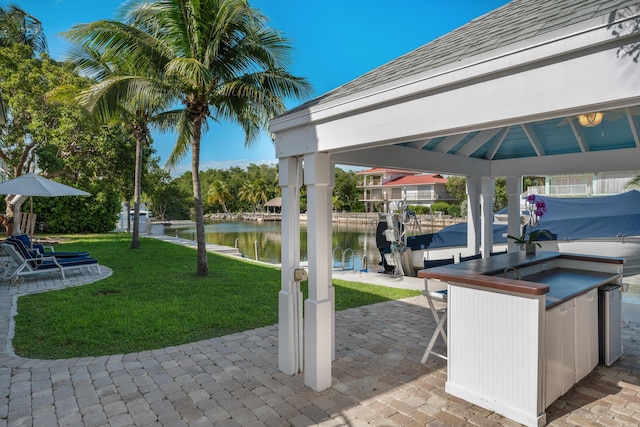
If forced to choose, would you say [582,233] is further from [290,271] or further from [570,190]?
[570,190]

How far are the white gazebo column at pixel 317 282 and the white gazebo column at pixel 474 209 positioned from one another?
393 cm

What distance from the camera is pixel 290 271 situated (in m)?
4.01

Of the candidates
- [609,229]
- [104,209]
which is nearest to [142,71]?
[609,229]

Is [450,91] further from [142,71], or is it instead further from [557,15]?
[142,71]

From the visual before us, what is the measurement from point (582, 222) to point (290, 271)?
9.34 meters

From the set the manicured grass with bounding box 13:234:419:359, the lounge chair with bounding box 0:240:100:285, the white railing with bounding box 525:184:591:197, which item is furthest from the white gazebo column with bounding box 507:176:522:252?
the white railing with bounding box 525:184:591:197

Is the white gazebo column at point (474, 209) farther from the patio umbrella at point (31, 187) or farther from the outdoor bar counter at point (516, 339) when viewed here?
the patio umbrella at point (31, 187)

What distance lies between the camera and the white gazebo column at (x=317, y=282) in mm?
3660

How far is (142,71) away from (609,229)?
1216 cm

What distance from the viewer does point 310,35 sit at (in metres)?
24.8

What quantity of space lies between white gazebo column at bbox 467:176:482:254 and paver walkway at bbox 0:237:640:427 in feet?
10.1

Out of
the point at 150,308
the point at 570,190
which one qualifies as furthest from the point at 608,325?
the point at 570,190

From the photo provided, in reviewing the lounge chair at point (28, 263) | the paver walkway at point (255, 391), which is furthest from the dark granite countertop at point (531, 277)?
the lounge chair at point (28, 263)

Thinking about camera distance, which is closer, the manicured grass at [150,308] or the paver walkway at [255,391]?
the paver walkway at [255,391]
